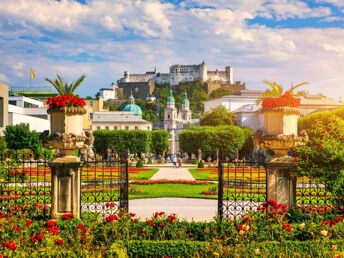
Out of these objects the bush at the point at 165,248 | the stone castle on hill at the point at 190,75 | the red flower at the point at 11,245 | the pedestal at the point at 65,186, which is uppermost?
the stone castle on hill at the point at 190,75

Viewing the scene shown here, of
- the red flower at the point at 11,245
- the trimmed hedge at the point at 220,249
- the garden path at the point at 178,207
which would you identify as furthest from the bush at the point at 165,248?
the garden path at the point at 178,207

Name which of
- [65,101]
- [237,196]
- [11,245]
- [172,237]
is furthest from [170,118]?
[11,245]

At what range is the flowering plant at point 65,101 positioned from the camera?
12.4 metres

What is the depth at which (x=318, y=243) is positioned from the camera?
31.3ft

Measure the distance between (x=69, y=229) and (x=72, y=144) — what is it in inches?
98.4

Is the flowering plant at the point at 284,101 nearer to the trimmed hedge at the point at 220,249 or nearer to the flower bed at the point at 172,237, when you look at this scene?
the flower bed at the point at 172,237

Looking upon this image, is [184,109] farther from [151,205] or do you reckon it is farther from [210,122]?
[151,205]

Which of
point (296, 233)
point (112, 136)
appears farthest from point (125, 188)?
point (112, 136)

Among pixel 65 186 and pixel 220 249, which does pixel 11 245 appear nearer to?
pixel 220 249

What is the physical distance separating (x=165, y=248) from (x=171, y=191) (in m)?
13.7

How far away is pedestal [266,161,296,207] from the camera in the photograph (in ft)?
40.6

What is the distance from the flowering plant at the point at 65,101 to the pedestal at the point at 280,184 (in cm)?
480

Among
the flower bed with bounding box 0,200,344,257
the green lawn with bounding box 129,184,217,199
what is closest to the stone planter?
the flower bed with bounding box 0,200,344,257

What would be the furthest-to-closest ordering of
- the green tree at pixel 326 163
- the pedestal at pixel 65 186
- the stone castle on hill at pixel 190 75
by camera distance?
the stone castle on hill at pixel 190 75 < the pedestal at pixel 65 186 < the green tree at pixel 326 163
